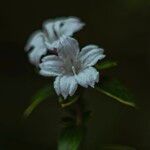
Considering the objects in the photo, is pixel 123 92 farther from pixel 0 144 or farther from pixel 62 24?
pixel 0 144

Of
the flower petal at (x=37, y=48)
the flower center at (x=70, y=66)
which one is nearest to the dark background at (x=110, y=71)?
the flower petal at (x=37, y=48)

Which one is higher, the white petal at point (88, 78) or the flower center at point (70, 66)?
the white petal at point (88, 78)

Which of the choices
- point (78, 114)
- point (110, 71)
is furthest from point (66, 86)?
point (110, 71)

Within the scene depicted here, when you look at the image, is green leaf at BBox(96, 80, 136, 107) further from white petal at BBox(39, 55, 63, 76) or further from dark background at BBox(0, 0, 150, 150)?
dark background at BBox(0, 0, 150, 150)

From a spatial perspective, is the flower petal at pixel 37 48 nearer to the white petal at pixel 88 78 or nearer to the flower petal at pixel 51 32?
the flower petal at pixel 51 32

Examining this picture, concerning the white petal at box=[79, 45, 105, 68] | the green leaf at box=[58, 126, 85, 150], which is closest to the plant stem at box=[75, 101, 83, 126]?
the green leaf at box=[58, 126, 85, 150]

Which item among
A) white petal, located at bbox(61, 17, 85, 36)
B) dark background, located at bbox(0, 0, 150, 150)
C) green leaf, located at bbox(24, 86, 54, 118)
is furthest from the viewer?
dark background, located at bbox(0, 0, 150, 150)

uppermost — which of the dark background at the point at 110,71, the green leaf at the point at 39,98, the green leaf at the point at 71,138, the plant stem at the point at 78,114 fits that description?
the green leaf at the point at 39,98

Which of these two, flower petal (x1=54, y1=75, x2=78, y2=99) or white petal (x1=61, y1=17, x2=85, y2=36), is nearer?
flower petal (x1=54, y1=75, x2=78, y2=99)
